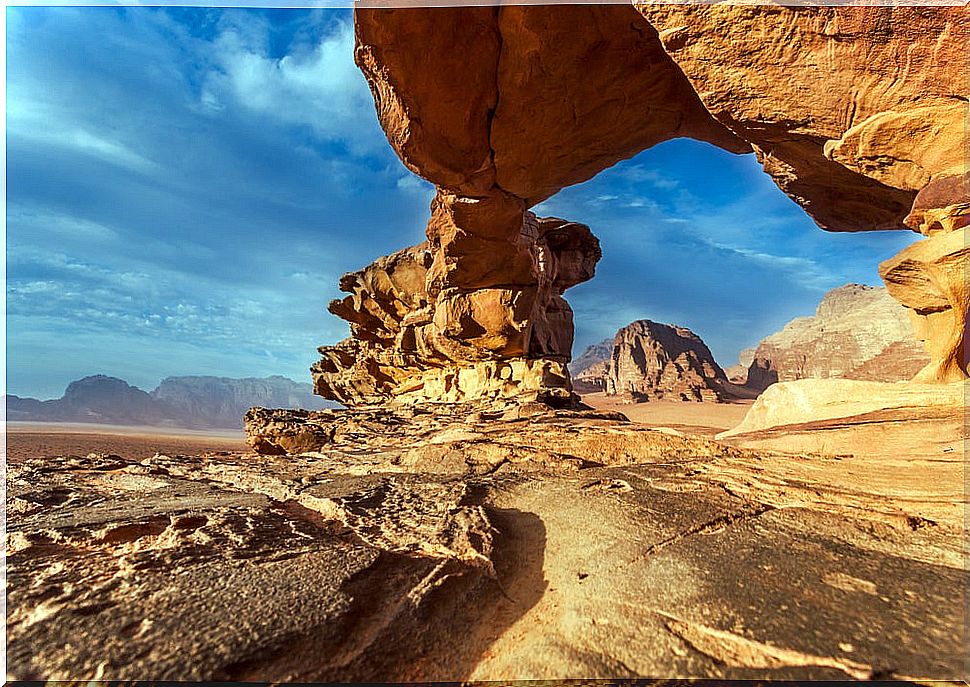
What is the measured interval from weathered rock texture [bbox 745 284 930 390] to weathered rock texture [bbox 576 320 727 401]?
3719 millimetres

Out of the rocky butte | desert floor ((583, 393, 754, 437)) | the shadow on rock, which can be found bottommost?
desert floor ((583, 393, 754, 437))

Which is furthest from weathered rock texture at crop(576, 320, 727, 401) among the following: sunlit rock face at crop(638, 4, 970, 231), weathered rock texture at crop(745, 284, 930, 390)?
sunlit rock face at crop(638, 4, 970, 231)

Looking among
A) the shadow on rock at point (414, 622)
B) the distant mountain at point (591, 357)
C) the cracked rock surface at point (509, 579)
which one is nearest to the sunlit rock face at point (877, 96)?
the cracked rock surface at point (509, 579)

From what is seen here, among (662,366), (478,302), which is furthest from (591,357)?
(478,302)

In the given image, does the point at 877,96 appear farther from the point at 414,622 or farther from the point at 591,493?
the point at 414,622

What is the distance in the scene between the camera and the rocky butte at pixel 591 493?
115 centimetres

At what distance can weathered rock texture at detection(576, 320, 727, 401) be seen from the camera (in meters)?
27.5

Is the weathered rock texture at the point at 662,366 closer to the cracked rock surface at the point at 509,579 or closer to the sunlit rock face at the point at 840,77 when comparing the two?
the sunlit rock face at the point at 840,77

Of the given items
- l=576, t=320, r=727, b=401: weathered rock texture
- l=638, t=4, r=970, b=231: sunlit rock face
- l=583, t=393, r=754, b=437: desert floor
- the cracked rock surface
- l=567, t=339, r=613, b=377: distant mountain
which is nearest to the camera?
the cracked rock surface

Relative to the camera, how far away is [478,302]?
9516 millimetres

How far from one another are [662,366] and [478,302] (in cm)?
2384

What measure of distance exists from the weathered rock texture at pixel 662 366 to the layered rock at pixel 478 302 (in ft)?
63.8

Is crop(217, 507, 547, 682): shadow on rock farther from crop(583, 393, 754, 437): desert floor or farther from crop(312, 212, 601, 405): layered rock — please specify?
crop(583, 393, 754, 437): desert floor

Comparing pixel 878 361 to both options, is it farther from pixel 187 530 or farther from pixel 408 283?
pixel 187 530
